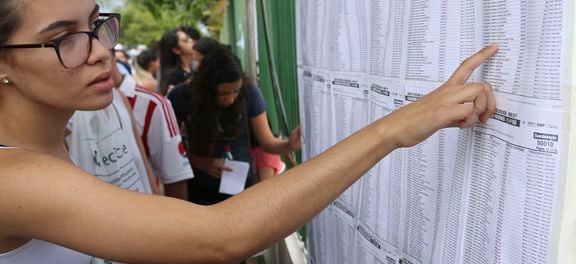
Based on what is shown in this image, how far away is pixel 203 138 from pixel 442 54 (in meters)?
2.03

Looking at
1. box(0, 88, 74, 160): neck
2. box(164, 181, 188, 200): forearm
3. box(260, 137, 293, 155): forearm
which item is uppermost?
box(0, 88, 74, 160): neck

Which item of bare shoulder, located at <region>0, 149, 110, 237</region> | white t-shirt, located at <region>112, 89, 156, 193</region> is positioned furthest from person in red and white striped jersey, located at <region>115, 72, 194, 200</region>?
bare shoulder, located at <region>0, 149, 110, 237</region>

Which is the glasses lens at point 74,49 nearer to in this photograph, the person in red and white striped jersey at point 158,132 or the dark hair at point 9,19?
the dark hair at point 9,19

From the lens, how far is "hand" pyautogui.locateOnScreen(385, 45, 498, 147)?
765 millimetres

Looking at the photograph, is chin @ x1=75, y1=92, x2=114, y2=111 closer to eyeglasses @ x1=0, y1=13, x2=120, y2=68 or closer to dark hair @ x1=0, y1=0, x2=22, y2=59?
eyeglasses @ x1=0, y1=13, x2=120, y2=68

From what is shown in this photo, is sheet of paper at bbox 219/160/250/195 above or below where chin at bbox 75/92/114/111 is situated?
below

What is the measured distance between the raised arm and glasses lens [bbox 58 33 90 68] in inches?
8.7

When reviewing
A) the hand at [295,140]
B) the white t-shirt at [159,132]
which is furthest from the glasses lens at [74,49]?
the hand at [295,140]

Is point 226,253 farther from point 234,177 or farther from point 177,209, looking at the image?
point 234,177

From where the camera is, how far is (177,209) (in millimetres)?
900

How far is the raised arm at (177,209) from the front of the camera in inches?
34.5

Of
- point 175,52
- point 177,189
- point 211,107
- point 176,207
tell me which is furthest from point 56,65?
point 175,52

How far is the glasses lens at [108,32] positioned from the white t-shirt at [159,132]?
94cm

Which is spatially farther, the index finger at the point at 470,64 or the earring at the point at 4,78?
the earring at the point at 4,78
